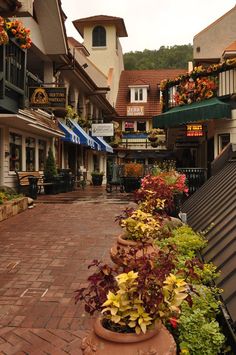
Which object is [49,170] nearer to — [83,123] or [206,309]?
[83,123]

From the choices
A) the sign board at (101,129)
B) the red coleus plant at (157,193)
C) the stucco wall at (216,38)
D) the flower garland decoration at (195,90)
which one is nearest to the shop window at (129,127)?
the sign board at (101,129)

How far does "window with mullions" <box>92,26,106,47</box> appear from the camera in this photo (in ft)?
110

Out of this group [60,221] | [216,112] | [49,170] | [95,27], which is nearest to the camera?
[60,221]

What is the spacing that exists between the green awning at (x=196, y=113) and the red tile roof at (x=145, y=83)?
23049 mm

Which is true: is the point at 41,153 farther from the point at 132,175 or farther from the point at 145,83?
the point at 145,83

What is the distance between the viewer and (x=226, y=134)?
13062 mm

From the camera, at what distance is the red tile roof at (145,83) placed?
37.8m

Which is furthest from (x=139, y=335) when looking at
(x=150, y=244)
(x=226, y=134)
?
(x=226, y=134)

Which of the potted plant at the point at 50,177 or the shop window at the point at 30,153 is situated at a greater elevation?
the shop window at the point at 30,153

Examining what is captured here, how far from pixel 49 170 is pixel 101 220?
24.4ft

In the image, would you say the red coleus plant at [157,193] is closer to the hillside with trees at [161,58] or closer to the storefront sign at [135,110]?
the storefront sign at [135,110]

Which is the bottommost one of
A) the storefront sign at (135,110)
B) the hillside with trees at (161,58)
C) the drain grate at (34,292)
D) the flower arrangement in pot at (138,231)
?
the drain grate at (34,292)

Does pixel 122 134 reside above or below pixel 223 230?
above

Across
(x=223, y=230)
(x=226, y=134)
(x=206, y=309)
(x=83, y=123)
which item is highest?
(x=83, y=123)
